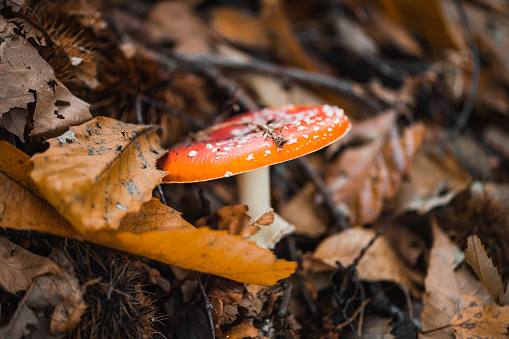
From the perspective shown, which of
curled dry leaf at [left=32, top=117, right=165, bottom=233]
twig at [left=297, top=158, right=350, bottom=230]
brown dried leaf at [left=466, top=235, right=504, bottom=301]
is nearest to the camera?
curled dry leaf at [left=32, top=117, right=165, bottom=233]

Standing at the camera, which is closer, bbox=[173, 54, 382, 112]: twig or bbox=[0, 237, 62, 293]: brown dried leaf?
bbox=[0, 237, 62, 293]: brown dried leaf

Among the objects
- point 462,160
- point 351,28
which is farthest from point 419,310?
point 351,28

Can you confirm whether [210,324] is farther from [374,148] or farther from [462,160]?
[462,160]

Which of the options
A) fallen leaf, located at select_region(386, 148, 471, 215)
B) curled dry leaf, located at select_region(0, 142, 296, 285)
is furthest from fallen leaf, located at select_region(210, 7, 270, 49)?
curled dry leaf, located at select_region(0, 142, 296, 285)

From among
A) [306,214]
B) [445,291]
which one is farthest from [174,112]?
[445,291]

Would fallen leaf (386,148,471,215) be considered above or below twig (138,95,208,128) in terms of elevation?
below

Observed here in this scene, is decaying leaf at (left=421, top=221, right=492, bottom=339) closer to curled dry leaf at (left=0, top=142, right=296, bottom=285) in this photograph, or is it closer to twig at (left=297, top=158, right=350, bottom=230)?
twig at (left=297, top=158, right=350, bottom=230)
